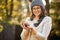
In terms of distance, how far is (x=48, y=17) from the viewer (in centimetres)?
176

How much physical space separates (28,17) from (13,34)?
10.0 inches

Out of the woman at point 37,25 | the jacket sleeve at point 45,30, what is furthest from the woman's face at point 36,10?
the jacket sleeve at point 45,30

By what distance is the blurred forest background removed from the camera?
180 cm

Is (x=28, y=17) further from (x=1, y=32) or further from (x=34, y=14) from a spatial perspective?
(x=1, y=32)

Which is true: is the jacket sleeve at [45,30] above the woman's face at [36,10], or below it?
below

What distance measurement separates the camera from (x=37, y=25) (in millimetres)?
1754

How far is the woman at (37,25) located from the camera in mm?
1720

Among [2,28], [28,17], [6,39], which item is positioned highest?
[28,17]

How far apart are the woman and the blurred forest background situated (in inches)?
2.3

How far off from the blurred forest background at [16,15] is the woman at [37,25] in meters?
0.06

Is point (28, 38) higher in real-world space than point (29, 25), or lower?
lower

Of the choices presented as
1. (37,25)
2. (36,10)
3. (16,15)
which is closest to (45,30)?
(37,25)

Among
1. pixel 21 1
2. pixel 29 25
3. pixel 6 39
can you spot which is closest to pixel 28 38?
pixel 29 25

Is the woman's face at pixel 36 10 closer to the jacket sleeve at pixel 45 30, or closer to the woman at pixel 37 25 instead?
the woman at pixel 37 25
